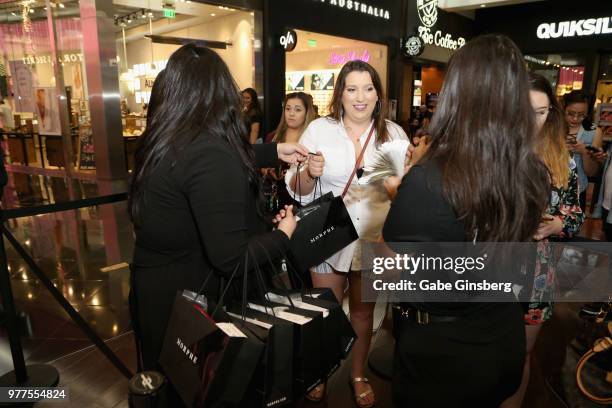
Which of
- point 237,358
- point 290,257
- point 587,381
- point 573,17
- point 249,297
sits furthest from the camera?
point 573,17

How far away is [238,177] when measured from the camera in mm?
1155

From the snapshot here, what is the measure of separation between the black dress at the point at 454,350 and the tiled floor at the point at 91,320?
0.11 meters

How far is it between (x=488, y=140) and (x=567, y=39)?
11.5m

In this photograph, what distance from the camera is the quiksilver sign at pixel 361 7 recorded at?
747cm

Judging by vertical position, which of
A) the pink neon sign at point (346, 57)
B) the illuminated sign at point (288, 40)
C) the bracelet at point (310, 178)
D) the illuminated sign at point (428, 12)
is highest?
the illuminated sign at point (428, 12)

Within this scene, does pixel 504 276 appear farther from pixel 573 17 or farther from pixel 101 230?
pixel 573 17

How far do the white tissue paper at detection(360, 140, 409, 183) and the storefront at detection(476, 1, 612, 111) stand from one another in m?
10.3

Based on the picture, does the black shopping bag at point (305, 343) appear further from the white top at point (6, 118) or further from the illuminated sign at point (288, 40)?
the white top at point (6, 118)

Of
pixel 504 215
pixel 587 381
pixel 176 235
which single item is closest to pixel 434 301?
pixel 504 215

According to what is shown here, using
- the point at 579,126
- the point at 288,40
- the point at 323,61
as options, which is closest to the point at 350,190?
the point at 579,126

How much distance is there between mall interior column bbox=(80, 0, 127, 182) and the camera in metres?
4.73

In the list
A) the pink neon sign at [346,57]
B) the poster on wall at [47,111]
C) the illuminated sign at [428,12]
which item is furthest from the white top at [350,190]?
the illuminated sign at [428,12]

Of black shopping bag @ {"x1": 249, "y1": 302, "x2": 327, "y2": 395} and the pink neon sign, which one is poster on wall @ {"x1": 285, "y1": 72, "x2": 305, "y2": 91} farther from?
black shopping bag @ {"x1": 249, "y1": 302, "x2": 327, "y2": 395}

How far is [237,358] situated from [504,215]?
30.0 inches
